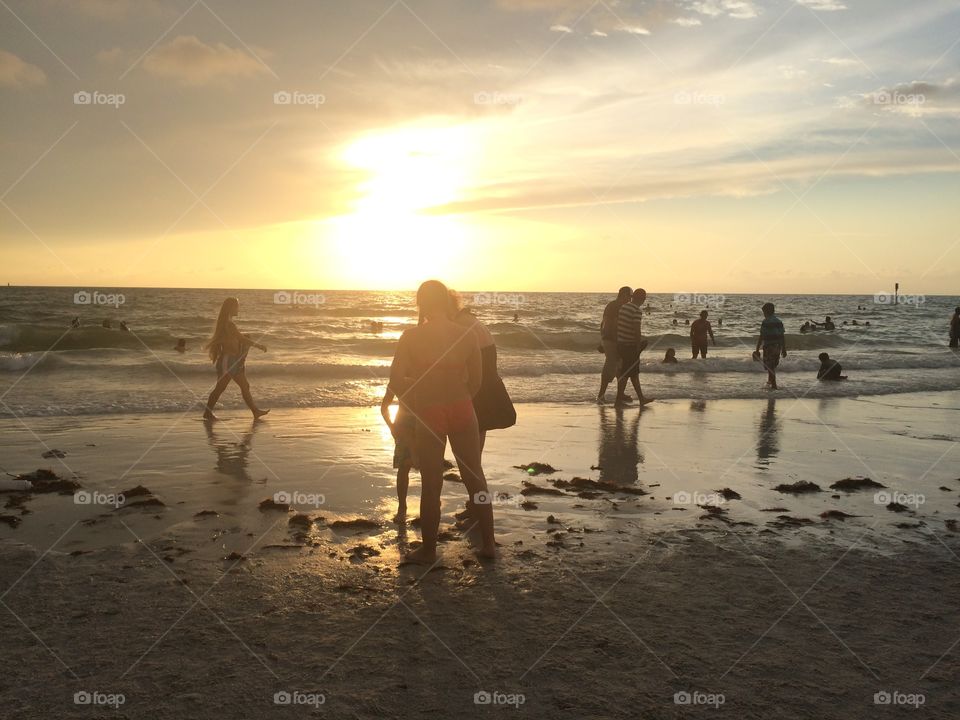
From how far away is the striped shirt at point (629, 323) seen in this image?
15.0 meters

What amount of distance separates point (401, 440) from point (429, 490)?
3.20ft

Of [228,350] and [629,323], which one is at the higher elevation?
[629,323]

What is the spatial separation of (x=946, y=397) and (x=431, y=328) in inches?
699

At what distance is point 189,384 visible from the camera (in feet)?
62.2

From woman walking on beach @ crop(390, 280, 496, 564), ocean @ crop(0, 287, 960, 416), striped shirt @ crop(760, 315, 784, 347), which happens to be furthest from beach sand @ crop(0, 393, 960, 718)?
striped shirt @ crop(760, 315, 784, 347)

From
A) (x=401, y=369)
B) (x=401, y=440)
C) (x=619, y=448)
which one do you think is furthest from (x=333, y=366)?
(x=401, y=369)

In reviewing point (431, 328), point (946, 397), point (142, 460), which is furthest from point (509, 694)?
point (946, 397)

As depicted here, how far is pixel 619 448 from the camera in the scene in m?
10.8

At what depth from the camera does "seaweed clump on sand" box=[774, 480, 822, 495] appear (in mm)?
8164

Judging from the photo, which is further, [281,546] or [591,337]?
[591,337]

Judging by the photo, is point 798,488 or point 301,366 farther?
point 301,366

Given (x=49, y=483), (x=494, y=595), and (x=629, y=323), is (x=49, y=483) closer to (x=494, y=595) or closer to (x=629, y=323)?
(x=494, y=595)

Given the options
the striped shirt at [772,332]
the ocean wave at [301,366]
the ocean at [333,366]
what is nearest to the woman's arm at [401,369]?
the ocean at [333,366]

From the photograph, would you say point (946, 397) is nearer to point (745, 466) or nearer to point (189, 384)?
point (745, 466)
